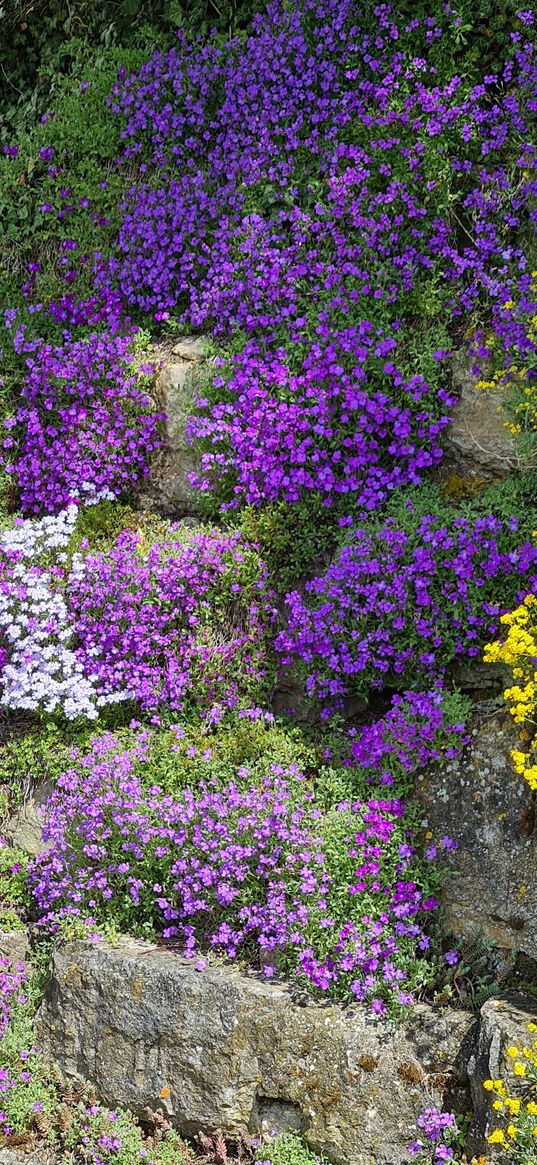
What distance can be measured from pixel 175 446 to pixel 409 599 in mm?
2197

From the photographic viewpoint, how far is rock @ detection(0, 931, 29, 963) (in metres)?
5.26

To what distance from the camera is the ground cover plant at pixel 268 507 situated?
15.4 feet

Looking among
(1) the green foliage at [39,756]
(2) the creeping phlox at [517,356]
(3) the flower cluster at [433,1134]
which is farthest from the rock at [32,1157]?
(2) the creeping phlox at [517,356]

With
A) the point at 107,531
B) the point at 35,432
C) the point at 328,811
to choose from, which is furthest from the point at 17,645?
the point at 328,811

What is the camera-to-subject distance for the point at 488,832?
4.52m

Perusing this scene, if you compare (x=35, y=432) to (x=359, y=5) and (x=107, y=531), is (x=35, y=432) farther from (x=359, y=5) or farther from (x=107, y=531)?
(x=359, y=5)

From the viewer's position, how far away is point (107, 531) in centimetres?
656

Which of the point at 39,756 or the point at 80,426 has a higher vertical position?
the point at 80,426

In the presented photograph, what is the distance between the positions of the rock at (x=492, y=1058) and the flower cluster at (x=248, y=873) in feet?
1.22

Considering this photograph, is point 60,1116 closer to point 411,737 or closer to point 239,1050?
point 239,1050

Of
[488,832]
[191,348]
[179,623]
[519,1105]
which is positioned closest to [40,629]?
[179,623]

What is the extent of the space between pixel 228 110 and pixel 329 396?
2.52 m

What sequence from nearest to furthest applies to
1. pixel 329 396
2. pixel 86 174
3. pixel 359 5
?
pixel 329 396
pixel 359 5
pixel 86 174

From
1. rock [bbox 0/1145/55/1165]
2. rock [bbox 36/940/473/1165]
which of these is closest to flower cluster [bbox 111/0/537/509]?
rock [bbox 36/940/473/1165]
